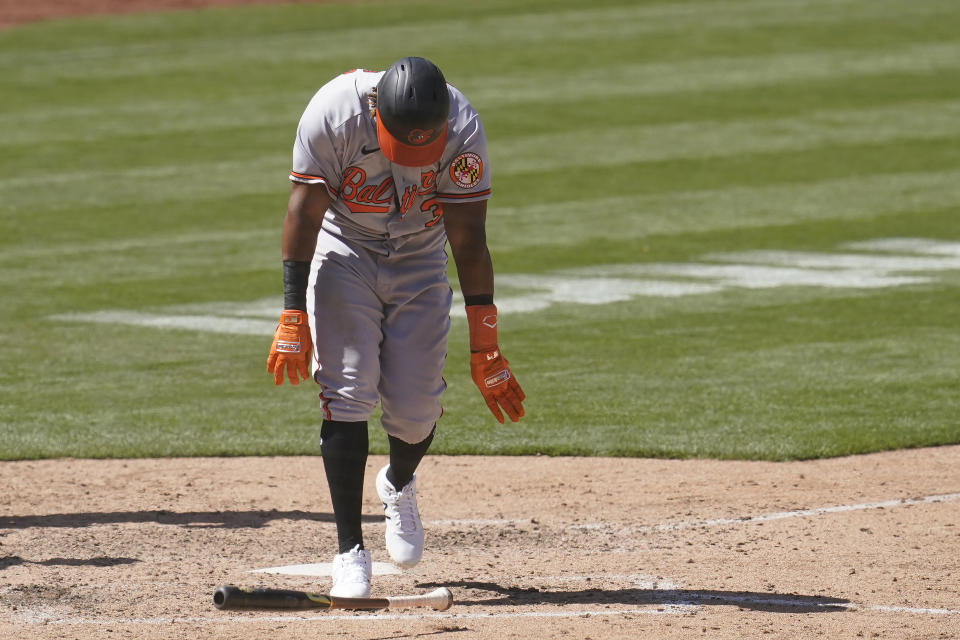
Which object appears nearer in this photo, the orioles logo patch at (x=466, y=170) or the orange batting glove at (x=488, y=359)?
the orioles logo patch at (x=466, y=170)

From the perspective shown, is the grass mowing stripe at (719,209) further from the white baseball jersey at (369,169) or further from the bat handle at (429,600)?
the bat handle at (429,600)

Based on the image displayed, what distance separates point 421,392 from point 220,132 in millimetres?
12056

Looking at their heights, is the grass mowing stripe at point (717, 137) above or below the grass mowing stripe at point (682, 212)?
above

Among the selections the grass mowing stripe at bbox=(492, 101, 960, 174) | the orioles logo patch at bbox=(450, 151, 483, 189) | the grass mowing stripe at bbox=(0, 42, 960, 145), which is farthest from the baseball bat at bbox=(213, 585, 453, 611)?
the grass mowing stripe at bbox=(0, 42, 960, 145)

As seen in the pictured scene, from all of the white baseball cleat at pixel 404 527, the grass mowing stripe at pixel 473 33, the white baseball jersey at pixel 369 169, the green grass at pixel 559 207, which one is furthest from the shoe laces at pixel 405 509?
the grass mowing stripe at pixel 473 33

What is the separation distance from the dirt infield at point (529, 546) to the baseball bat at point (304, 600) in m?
0.07

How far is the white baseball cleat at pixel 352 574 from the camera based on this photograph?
514 cm

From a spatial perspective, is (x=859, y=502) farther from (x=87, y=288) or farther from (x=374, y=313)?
(x=87, y=288)

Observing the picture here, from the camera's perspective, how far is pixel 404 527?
→ 18.3 ft

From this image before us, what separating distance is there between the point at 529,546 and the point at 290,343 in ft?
4.84

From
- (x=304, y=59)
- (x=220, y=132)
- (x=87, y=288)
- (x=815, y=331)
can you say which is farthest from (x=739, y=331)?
(x=304, y=59)

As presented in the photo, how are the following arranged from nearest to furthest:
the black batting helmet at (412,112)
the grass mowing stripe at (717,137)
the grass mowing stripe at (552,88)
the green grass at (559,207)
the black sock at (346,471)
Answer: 1. the black batting helmet at (412,112)
2. the black sock at (346,471)
3. the green grass at (559,207)
4. the grass mowing stripe at (717,137)
5. the grass mowing stripe at (552,88)

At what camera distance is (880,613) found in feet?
16.8

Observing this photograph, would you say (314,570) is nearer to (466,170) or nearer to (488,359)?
(488,359)
